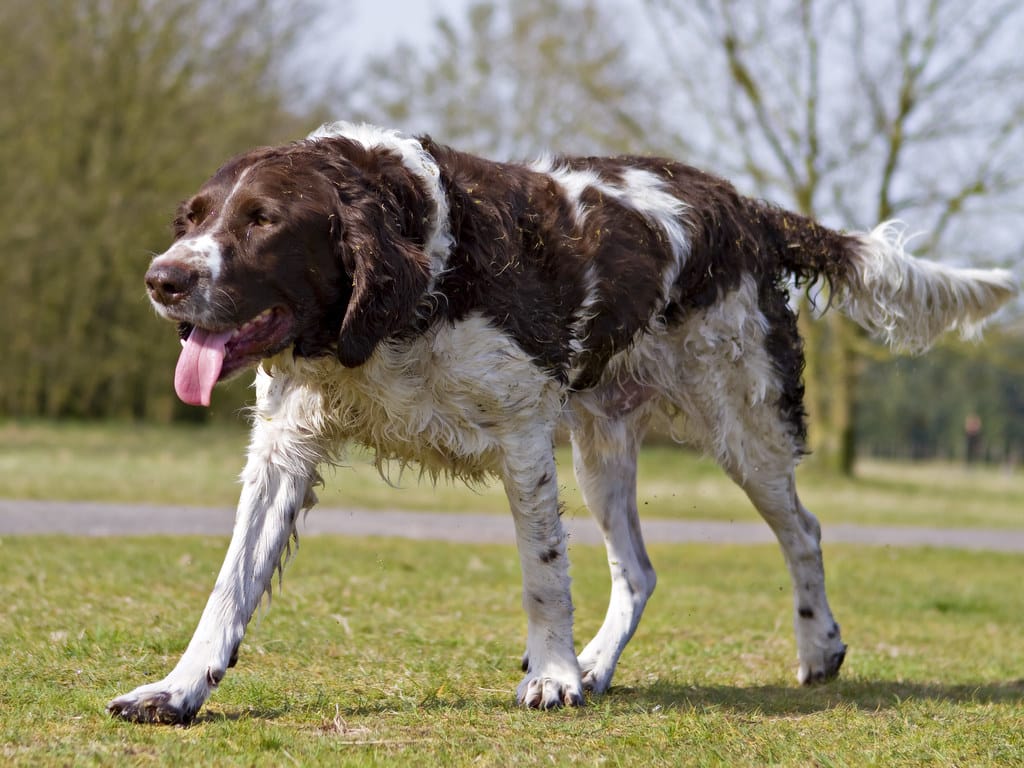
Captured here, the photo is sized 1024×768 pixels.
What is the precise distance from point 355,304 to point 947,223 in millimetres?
18596

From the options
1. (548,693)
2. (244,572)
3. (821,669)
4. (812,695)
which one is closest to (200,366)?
(244,572)

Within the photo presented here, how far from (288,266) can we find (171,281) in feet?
1.17

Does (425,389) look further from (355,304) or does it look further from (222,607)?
(222,607)

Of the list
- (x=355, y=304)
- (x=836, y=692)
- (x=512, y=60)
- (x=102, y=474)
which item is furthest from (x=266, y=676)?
(x=512, y=60)

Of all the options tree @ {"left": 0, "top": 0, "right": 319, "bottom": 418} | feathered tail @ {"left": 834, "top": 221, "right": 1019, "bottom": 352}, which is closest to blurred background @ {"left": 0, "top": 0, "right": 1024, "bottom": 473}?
tree @ {"left": 0, "top": 0, "right": 319, "bottom": 418}

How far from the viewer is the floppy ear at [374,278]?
148 inches

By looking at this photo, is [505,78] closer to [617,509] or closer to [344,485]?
[344,485]

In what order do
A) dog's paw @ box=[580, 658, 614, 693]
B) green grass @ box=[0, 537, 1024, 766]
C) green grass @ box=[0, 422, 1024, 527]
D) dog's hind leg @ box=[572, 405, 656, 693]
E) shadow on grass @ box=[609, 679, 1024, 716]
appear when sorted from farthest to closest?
green grass @ box=[0, 422, 1024, 527]
dog's hind leg @ box=[572, 405, 656, 693]
dog's paw @ box=[580, 658, 614, 693]
shadow on grass @ box=[609, 679, 1024, 716]
green grass @ box=[0, 537, 1024, 766]

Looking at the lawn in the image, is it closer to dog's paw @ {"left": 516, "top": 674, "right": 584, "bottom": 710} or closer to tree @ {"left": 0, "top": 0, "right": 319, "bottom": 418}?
dog's paw @ {"left": 516, "top": 674, "right": 584, "bottom": 710}

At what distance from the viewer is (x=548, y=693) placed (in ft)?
13.6

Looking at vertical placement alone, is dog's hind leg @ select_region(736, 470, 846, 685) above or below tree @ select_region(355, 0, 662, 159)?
below

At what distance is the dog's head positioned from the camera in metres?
3.68

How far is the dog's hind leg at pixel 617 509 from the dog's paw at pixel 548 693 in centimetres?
70

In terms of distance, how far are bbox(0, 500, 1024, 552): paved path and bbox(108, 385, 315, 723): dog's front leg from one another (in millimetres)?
4439
